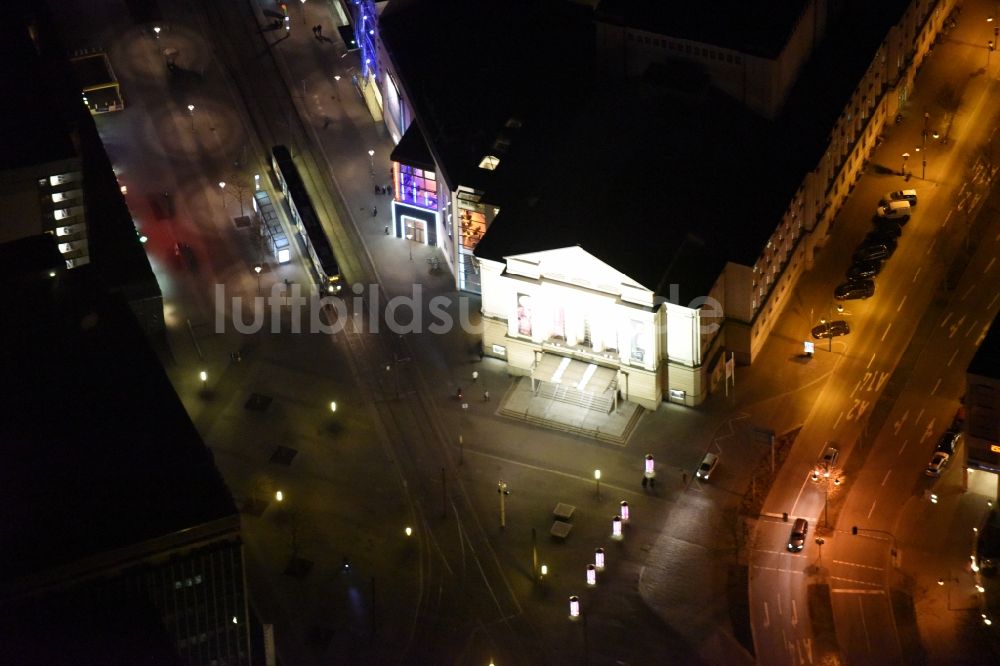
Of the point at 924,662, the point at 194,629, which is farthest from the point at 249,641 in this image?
the point at 924,662

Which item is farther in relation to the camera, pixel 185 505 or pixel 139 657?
pixel 185 505

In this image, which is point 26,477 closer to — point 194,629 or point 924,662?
point 194,629

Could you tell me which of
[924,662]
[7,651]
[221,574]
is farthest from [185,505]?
[924,662]

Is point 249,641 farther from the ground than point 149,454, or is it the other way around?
point 149,454

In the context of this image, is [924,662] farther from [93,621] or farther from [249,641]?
[93,621]

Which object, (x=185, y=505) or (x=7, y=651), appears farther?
(x=185, y=505)

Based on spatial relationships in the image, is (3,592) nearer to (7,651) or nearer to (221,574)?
(7,651)

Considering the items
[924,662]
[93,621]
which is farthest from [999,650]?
[93,621]

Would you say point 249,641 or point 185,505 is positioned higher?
point 185,505
